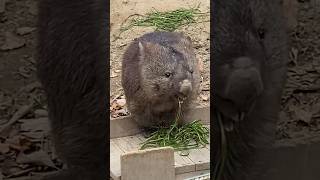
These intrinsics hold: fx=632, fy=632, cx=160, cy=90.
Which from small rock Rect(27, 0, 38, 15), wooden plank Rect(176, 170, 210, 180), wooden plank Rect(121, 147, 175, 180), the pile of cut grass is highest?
the pile of cut grass

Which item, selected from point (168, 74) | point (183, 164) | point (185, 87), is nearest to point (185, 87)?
point (185, 87)

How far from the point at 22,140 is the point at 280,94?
1.79 feet

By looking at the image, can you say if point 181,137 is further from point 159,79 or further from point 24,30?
point 24,30

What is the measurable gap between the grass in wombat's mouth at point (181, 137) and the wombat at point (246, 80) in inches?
67.6

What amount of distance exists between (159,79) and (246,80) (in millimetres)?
1826

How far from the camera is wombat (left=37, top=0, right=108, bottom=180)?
1.17m

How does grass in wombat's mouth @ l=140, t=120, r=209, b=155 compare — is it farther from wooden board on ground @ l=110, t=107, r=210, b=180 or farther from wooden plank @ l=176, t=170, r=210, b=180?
wooden plank @ l=176, t=170, r=210, b=180

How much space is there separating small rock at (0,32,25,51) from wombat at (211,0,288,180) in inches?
15.5

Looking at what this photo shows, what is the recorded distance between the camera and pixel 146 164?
2.56 meters

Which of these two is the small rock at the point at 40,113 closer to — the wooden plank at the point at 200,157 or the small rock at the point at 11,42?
the small rock at the point at 11,42

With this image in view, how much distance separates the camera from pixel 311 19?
1.33 meters

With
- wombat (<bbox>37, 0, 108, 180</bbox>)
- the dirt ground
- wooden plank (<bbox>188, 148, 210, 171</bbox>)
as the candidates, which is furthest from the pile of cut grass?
wombat (<bbox>37, 0, 108, 180</bbox>)

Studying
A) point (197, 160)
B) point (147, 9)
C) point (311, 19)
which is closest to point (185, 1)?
point (147, 9)

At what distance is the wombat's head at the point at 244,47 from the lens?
127 centimetres
